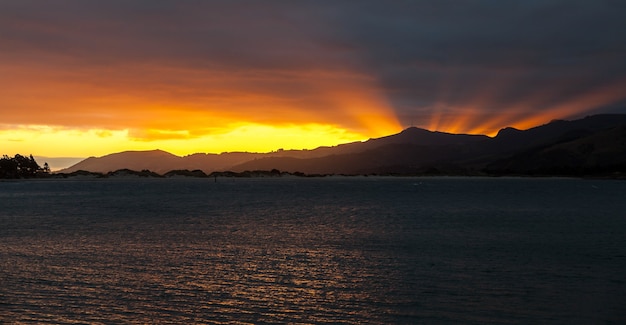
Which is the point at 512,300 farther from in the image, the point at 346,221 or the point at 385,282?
the point at 346,221

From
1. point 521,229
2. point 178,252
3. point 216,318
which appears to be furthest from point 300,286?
point 521,229

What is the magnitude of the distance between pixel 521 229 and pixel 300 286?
112 ft

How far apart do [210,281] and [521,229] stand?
36.3 m

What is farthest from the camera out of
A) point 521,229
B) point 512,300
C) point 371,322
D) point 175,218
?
point 175,218

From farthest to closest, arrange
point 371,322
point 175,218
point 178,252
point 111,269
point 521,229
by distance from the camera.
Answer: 1. point 175,218
2. point 521,229
3. point 178,252
4. point 111,269
5. point 371,322

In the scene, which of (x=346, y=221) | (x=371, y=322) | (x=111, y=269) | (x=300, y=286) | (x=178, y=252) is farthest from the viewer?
(x=346, y=221)

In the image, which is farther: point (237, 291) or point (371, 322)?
point (237, 291)

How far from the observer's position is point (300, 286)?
25344 millimetres

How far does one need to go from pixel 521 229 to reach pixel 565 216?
19338 mm

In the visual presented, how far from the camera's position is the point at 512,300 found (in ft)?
74.6

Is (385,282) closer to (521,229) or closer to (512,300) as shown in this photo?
(512,300)

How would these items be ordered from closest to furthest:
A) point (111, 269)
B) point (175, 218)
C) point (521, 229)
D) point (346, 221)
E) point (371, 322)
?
point (371, 322) < point (111, 269) < point (521, 229) < point (346, 221) < point (175, 218)

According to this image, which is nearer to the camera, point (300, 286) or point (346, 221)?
point (300, 286)

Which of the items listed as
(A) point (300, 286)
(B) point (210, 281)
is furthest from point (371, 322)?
(B) point (210, 281)
